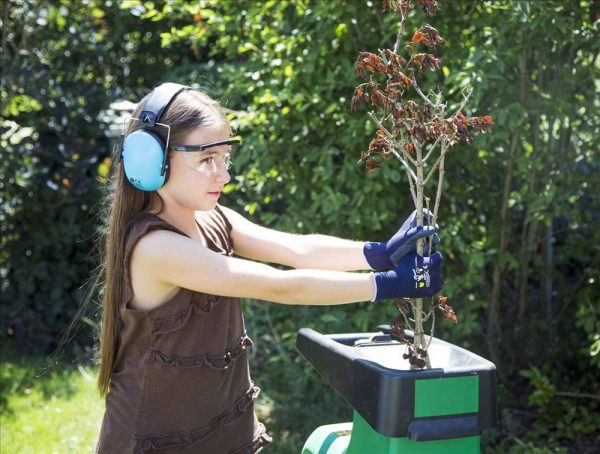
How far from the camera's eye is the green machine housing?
188 cm

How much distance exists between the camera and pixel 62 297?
5738mm

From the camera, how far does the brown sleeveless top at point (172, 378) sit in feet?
7.30

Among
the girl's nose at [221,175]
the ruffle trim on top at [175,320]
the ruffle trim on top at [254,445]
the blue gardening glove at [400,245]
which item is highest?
the girl's nose at [221,175]

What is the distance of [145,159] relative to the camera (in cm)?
218

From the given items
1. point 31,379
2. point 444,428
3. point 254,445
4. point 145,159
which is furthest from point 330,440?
point 31,379

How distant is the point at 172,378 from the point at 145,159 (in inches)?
22.3

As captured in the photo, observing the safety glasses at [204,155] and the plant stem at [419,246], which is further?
the safety glasses at [204,155]

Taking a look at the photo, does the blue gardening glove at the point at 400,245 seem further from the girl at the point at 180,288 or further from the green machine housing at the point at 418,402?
the green machine housing at the point at 418,402

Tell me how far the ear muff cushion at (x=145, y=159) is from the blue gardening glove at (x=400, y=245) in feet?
1.99

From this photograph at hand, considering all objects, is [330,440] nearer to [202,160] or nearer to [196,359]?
[196,359]

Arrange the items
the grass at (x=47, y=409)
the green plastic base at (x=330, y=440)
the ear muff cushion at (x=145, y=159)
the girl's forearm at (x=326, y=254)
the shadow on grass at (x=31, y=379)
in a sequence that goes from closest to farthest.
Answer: the ear muff cushion at (x=145, y=159) < the green plastic base at (x=330, y=440) < the girl's forearm at (x=326, y=254) < the grass at (x=47, y=409) < the shadow on grass at (x=31, y=379)

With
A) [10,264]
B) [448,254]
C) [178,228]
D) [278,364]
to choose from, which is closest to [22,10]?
[10,264]

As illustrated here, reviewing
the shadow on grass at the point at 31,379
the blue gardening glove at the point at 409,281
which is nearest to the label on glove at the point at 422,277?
the blue gardening glove at the point at 409,281

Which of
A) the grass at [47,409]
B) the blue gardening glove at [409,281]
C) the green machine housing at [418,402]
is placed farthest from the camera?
the grass at [47,409]
